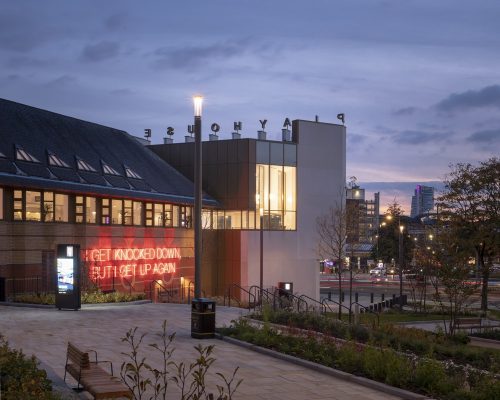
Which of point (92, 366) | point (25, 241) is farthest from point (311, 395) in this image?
point (25, 241)

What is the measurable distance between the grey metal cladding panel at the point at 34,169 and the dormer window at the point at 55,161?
1094mm

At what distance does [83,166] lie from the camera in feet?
132

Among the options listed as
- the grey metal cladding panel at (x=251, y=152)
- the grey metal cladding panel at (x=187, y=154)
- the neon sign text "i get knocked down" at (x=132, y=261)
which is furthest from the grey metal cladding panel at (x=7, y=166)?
the grey metal cladding panel at (x=187, y=154)

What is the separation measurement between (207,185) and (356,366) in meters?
37.7

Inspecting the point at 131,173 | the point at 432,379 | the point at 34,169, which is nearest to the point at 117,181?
the point at 131,173

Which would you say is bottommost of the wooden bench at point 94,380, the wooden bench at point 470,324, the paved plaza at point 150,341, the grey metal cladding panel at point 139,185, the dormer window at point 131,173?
the wooden bench at point 470,324

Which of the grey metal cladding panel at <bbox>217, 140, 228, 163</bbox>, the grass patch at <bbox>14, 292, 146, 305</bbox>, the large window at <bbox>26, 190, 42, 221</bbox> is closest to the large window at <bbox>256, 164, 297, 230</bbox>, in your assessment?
the grey metal cladding panel at <bbox>217, 140, 228, 163</bbox>

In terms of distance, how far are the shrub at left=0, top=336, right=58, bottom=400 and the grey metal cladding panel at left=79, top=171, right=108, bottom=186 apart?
90.8 feet

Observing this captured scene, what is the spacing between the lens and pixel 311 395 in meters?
13.3

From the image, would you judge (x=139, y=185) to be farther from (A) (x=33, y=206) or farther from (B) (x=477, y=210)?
(B) (x=477, y=210)

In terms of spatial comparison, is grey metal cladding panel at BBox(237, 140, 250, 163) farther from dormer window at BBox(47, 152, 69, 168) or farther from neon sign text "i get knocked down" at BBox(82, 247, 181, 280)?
dormer window at BBox(47, 152, 69, 168)

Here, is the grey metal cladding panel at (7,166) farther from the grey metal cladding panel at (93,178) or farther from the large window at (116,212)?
the large window at (116,212)

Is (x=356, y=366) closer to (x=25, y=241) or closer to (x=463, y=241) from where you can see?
(x=25, y=241)

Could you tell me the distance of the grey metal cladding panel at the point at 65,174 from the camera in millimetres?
36875
